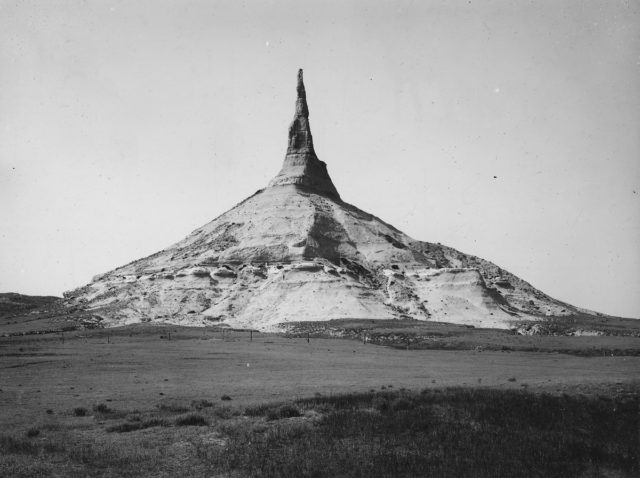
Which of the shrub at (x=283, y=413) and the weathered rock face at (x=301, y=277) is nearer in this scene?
the shrub at (x=283, y=413)

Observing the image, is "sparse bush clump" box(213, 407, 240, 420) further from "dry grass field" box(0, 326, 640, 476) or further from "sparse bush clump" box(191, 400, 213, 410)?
"sparse bush clump" box(191, 400, 213, 410)

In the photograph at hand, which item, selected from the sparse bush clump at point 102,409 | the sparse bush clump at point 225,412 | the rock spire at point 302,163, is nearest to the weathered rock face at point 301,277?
the rock spire at point 302,163

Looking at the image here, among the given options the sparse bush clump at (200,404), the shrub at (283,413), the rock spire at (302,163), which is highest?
the rock spire at (302,163)

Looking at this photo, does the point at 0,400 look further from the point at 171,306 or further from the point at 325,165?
the point at 325,165

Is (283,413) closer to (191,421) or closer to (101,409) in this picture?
(191,421)

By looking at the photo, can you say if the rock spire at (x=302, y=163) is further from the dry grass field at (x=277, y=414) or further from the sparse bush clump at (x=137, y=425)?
the sparse bush clump at (x=137, y=425)

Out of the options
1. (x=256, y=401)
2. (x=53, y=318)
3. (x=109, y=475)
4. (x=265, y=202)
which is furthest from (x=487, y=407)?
(x=265, y=202)
